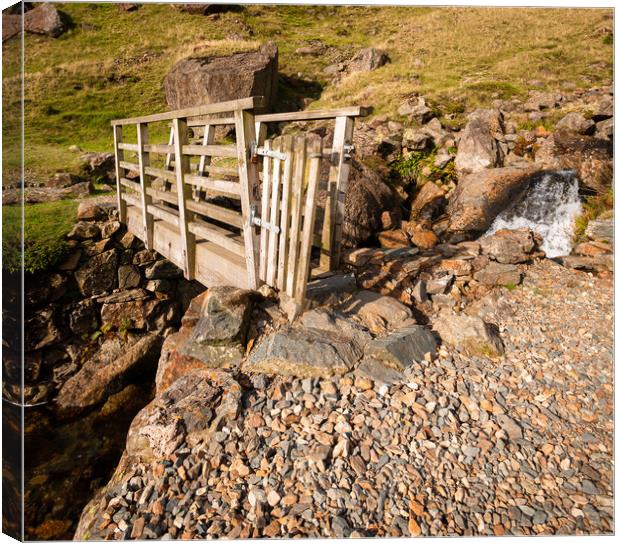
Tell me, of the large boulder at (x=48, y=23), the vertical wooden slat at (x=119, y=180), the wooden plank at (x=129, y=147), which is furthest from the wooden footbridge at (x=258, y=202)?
the large boulder at (x=48, y=23)

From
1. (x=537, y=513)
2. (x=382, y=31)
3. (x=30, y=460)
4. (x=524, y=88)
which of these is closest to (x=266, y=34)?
(x=382, y=31)

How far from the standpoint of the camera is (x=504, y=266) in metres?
6.50

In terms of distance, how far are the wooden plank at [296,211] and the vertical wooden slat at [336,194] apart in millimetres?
1309

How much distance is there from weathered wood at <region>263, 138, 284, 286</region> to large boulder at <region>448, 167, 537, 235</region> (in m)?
6.08

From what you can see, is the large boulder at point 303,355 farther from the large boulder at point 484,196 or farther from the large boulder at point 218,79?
the large boulder at point 218,79

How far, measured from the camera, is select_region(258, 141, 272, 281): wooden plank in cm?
467

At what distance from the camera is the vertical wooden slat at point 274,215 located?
450 centimetres

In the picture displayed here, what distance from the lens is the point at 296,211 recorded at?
4.36m

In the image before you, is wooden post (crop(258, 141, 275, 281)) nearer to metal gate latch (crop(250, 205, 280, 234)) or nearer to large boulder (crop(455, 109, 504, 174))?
metal gate latch (crop(250, 205, 280, 234))

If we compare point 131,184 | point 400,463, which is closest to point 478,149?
point 131,184

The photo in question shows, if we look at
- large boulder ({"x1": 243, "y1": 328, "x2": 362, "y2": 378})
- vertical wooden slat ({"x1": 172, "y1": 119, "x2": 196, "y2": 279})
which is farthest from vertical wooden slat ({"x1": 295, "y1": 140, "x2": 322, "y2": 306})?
vertical wooden slat ({"x1": 172, "y1": 119, "x2": 196, "y2": 279})

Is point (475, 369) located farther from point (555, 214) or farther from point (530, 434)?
point (555, 214)

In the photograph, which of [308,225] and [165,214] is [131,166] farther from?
[308,225]

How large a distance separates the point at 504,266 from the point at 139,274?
25.4 ft
